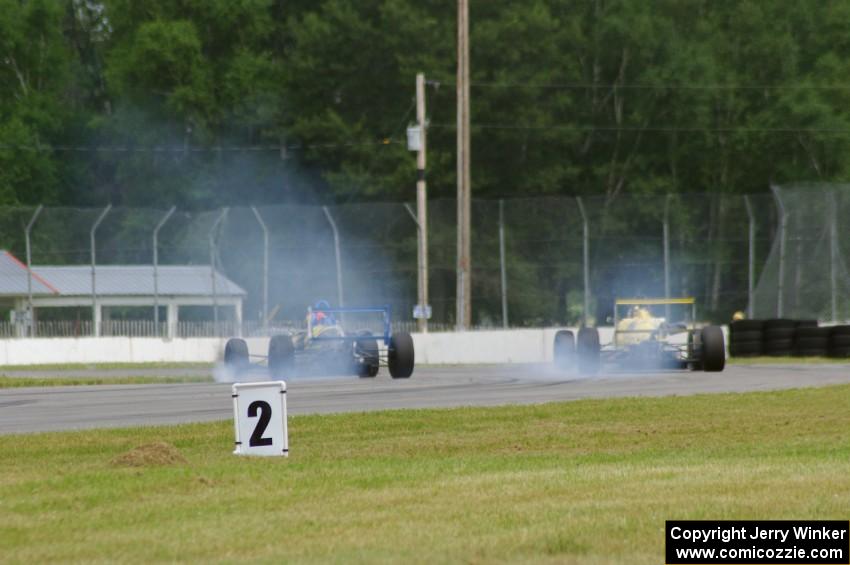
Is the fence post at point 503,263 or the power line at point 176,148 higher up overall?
the power line at point 176,148

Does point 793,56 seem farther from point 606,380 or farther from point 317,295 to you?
point 606,380

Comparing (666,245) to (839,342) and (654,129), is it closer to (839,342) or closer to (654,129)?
(839,342)

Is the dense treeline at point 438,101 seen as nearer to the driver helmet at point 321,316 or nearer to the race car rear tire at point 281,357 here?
Result: the driver helmet at point 321,316

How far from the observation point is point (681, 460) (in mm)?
13156

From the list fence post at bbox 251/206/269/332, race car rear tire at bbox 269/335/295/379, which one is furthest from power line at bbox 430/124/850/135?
race car rear tire at bbox 269/335/295/379

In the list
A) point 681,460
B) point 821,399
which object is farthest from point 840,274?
point 681,460

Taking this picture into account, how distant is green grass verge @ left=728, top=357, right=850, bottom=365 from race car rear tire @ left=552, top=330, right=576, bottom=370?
5.37 metres

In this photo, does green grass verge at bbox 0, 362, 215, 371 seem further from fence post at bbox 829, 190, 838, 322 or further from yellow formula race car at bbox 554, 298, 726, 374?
fence post at bbox 829, 190, 838, 322

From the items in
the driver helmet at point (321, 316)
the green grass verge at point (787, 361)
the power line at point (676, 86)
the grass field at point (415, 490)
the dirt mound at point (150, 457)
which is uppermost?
the power line at point (676, 86)

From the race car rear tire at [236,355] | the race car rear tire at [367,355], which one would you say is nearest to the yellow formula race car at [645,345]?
the race car rear tire at [367,355]

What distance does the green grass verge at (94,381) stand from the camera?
29141mm

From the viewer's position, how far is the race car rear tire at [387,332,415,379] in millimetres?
28859

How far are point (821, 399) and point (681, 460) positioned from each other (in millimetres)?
8753

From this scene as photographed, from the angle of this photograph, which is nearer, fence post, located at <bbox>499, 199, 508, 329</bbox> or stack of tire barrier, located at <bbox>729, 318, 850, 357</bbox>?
stack of tire barrier, located at <bbox>729, 318, 850, 357</bbox>
